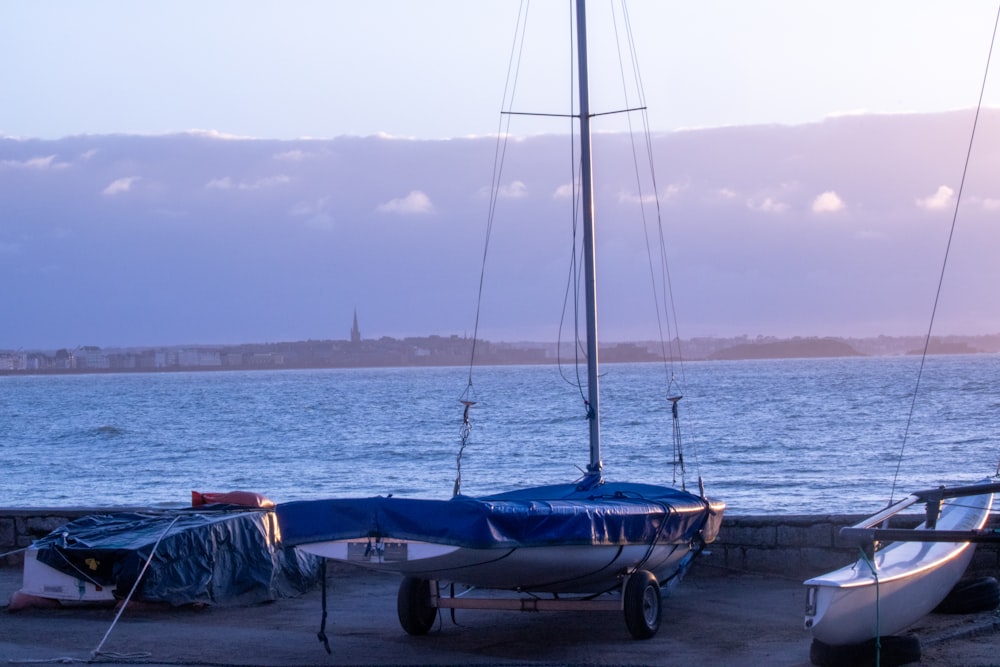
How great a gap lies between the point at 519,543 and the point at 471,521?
1.44 feet

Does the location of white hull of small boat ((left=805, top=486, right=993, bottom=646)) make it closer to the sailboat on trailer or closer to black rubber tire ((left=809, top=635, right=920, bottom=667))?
black rubber tire ((left=809, top=635, right=920, bottom=667))

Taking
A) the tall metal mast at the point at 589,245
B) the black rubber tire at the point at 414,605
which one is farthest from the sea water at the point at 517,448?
the black rubber tire at the point at 414,605

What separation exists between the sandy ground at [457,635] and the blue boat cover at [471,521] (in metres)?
0.86

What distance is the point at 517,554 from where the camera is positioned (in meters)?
8.03

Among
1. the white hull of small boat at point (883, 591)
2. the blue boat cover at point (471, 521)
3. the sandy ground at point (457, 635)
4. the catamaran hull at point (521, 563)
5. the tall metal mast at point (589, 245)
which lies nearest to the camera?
the white hull of small boat at point (883, 591)

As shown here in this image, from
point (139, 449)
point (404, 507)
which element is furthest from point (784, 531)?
point (139, 449)

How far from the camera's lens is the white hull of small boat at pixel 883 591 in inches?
292

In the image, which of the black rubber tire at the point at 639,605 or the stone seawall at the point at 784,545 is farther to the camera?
the stone seawall at the point at 784,545

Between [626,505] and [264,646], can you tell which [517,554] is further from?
[264,646]

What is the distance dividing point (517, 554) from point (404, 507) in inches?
33.7

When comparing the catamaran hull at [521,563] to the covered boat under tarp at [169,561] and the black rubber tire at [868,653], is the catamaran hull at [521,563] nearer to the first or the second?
the black rubber tire at [868,653]

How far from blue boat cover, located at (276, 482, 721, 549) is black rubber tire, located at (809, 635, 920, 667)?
1.71 m

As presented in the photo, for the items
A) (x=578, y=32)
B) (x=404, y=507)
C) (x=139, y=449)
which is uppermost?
(x=578, y=32)

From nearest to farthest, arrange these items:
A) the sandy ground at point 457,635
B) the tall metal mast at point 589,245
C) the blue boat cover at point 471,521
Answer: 1. the blue boat cover at point 471,521
2. the sandy ground at point 457,635
3. the tall metal mast at point 589,245
